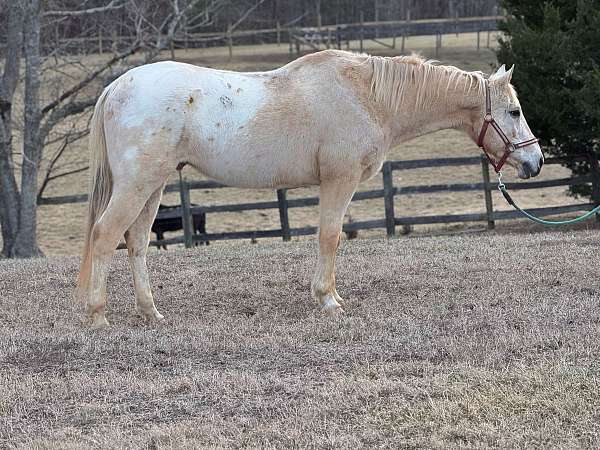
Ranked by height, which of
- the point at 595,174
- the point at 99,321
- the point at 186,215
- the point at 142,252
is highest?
the point at 142,252

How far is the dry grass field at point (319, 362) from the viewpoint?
14.1ft

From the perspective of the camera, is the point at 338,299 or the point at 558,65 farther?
the point at 558,65

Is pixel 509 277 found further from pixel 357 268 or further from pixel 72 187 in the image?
pixel 72 187

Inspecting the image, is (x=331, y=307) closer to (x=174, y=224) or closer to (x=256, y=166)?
(x=256, y=166)

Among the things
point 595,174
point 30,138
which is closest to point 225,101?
point 30,138

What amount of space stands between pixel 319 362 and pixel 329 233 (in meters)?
1.84

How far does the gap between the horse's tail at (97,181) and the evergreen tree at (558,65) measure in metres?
9.58

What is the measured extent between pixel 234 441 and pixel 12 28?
1136cm

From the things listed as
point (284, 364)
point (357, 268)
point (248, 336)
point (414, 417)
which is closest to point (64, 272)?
point (357, 268)

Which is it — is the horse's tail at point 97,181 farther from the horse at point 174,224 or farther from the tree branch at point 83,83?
the horse at point 174,224

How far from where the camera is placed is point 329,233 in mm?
7113

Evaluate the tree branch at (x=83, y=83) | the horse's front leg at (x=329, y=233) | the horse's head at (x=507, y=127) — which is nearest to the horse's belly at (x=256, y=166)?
the horse's front leg at (x=329, y=233)

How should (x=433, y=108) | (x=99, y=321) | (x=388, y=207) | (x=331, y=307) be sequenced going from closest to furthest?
(x=99, y=321)
(x=331, y=307)
(x=433, y=108)
(x=388, y=207)

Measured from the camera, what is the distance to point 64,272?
31.2 feet
